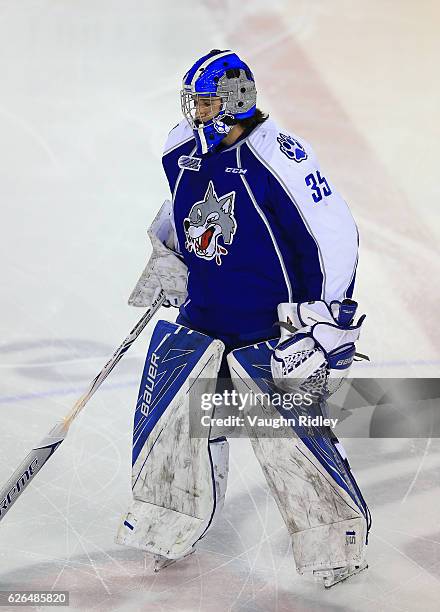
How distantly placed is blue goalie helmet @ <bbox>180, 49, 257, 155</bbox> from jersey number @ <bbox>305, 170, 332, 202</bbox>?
0.26 m

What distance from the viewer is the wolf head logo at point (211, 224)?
3.23 meters

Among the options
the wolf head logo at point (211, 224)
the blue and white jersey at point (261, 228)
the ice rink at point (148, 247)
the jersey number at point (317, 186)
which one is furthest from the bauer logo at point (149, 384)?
the jersey number at point (317, 186)

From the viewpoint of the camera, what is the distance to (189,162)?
10.9 feet

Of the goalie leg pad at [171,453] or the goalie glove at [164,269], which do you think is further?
the goalie glove at [164,269]

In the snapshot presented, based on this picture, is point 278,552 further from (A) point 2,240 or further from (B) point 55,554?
(A) point 2,240

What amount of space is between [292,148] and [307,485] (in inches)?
37.4

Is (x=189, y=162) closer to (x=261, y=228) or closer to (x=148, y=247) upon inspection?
(x=261, y=228)

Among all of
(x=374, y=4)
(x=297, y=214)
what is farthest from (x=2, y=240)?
(x=374, y=4)

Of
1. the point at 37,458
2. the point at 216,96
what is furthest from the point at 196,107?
the point at 37,458

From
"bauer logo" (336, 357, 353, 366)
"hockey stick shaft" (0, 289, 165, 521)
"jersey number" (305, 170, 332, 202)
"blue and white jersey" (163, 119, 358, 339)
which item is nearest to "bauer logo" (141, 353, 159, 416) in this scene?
"hockey stick shaft" (0, 289, 165, 521)

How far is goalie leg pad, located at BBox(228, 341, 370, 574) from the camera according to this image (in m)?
3.27

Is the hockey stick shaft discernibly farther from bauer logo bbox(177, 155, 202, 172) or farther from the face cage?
the face cage

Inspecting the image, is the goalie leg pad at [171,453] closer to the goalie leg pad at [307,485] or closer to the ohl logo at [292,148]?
the goalie leg pad at [307,485]

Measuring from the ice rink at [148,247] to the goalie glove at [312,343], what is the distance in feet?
2.35
